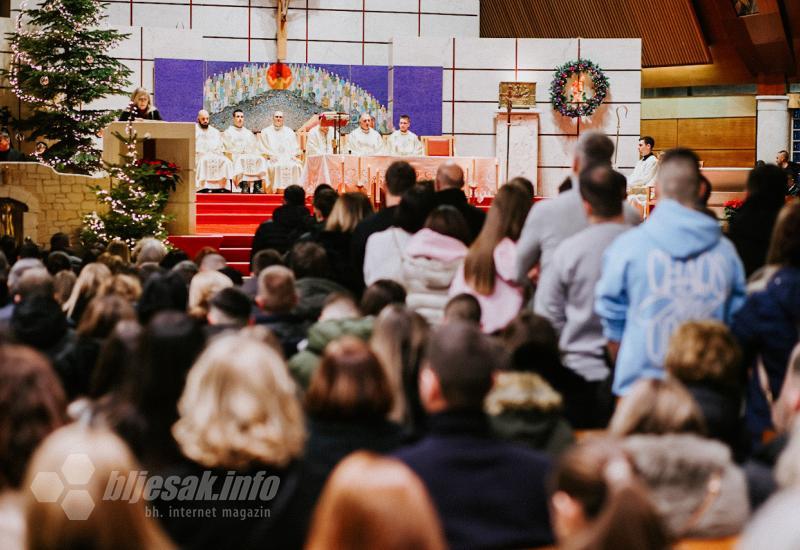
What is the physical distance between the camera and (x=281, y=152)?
16.7 metres

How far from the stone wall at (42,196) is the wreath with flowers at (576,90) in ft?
25.1

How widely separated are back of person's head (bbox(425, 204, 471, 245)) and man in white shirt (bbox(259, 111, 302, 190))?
10.7m

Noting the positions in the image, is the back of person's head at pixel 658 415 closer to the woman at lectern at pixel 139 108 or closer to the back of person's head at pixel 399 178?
the back of person's head at pixel 399 178

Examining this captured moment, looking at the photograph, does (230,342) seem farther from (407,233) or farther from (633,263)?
(407,233)

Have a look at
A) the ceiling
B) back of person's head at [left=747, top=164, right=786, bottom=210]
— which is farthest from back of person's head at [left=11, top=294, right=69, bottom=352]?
the ceiling

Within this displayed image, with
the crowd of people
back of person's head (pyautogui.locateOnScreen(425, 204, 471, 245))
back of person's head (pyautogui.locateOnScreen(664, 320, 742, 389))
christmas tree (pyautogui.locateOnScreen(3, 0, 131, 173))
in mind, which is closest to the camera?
the crowd of people

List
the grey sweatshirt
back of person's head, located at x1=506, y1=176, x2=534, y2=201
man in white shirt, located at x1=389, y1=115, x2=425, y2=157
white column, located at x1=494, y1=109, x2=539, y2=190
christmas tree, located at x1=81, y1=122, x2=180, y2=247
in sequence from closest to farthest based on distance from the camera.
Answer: the grey sweatshirt → back of person's head, located at x1=506, y1=176, x2=534, y2=201 → christmas tree, located at x1=81, y1=122, x2=180, y2=247 → man in white shirt, located at x1=389, y1=115, x2=425, y2=157 → white column, located at x1=494, y1=109, x2=539, y2=190

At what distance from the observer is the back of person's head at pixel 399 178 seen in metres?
6.40

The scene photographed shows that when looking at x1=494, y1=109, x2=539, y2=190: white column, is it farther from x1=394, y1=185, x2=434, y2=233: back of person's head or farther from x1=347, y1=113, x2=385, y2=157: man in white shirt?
x1=394, y1=185, x2=434, y2=233: back of person's head

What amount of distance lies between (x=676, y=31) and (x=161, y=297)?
50.5ft

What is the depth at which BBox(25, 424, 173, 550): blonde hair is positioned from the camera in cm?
204

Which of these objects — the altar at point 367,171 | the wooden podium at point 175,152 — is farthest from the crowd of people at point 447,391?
the altar at point 367,171

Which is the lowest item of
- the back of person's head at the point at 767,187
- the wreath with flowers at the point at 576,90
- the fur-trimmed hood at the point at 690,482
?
the fur-trimmed hood at the point at 690,482

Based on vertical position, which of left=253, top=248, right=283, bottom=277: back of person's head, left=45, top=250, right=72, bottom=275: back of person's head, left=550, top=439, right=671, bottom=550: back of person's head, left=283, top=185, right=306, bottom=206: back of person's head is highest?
left=283, top=185, right=306, bottom=206: back of person's head
